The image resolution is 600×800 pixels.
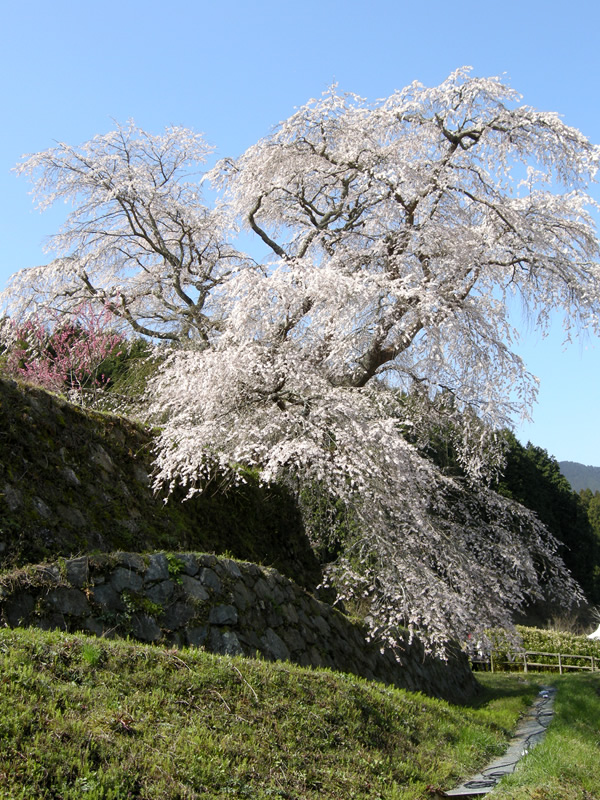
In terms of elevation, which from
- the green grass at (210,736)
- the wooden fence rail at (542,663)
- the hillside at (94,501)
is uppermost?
the hillside at (94,501)

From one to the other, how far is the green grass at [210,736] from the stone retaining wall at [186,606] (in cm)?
97

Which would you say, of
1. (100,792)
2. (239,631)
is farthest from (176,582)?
(100,792)

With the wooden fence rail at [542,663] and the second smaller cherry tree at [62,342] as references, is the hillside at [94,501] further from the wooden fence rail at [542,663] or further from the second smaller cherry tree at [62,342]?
the wooden fence rail at [542,663]

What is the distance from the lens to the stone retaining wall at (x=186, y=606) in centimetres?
616

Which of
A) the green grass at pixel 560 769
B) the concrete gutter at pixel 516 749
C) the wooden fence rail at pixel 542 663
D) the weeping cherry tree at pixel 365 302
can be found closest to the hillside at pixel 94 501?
the weeping cherry tree at pixel 365 302

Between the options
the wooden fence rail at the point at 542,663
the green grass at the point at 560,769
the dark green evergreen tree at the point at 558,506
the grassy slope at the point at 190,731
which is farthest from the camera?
the dark green evergreen tree at the point at 558,506

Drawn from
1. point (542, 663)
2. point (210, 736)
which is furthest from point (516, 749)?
point (542, 663)

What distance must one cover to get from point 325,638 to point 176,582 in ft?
9.22

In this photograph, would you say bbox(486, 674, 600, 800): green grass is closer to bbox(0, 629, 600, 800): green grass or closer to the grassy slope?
bbox(0, 629, 600, 800): green grass

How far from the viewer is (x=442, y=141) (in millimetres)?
12594

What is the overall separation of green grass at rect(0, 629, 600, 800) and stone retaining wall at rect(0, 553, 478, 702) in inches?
38.2

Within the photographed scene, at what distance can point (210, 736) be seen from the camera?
4.38 metres

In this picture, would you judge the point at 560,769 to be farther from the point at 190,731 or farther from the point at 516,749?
the point at 190,731

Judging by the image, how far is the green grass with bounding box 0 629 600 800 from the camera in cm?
369
